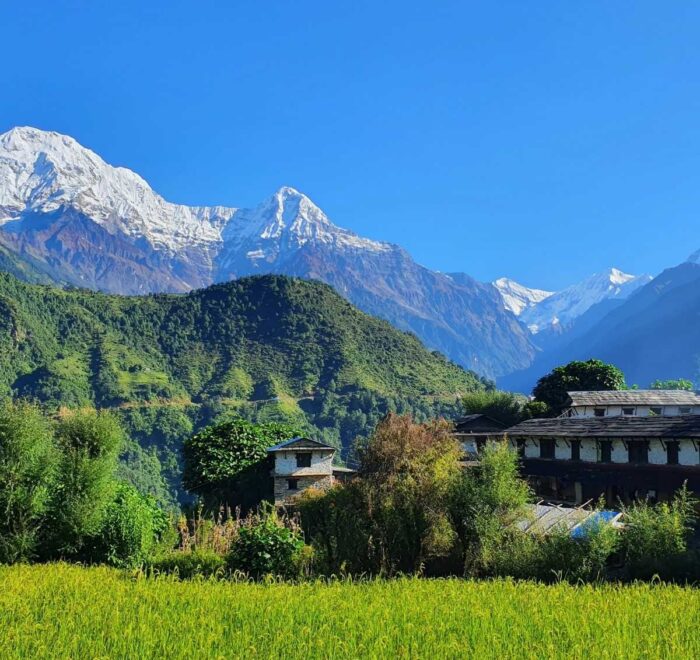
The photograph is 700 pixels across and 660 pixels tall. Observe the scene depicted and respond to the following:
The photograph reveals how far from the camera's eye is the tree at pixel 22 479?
1998cm

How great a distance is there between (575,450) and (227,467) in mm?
26136

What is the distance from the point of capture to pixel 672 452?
120 feet

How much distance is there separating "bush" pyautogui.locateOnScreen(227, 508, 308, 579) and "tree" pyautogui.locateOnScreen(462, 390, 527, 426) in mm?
63844

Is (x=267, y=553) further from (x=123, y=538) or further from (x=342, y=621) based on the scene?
(x=342, y=621)

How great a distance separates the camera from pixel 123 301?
193 m

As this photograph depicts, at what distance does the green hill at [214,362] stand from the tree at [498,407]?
41.3 metres

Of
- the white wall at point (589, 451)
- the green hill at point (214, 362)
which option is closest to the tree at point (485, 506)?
the white wall at point (589, 451)

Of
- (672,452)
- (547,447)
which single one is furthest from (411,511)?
(547,447)

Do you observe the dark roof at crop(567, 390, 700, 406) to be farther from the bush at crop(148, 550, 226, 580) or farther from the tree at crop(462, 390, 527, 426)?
the bush at crop(148, 550, 226, 580)

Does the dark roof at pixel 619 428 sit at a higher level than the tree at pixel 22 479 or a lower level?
higher

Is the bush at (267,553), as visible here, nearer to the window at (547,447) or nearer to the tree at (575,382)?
the window at (547,447)

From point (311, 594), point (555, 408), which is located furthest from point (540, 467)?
point (311, 594)

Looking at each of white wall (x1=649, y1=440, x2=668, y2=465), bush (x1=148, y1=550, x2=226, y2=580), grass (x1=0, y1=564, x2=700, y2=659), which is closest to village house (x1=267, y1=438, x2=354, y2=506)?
white wall (x1=649, y1=440, x2=668, y2=465)

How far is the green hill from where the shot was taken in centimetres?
13812
